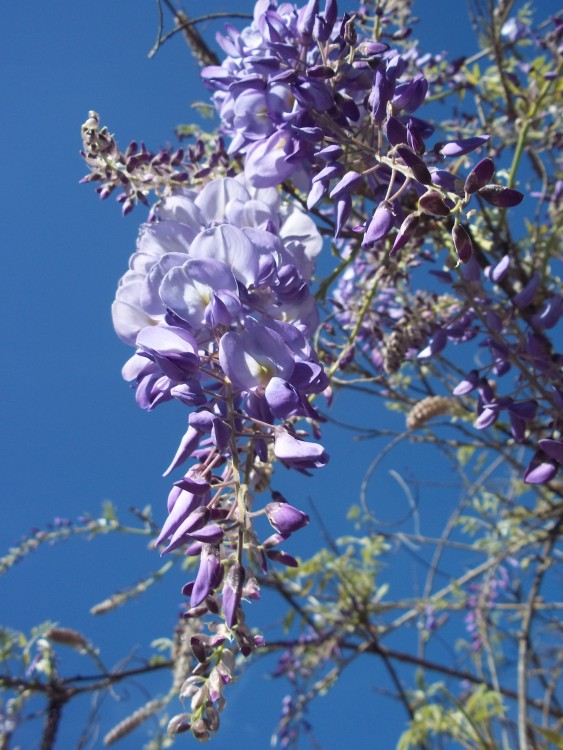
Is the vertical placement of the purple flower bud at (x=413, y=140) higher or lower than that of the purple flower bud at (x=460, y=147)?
lower

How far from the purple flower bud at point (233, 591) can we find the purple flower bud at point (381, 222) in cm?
29

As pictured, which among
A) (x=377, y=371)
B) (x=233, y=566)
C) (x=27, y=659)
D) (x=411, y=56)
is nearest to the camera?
(x=233, y=566)

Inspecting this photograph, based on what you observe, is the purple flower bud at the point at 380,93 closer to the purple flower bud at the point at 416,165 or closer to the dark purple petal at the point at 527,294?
the purple flower bud at the point at 416,165

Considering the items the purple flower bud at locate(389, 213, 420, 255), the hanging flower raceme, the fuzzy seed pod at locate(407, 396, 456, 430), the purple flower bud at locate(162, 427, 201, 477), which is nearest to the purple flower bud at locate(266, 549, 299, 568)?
the hanging flower raceme

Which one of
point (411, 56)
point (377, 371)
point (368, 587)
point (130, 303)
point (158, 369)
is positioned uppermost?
point (411, 56)

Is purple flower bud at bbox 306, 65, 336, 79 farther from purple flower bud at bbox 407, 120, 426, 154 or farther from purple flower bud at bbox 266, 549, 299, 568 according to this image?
purple flower bud at bbox 266, 549, 299, 568

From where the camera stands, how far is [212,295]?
0.57 metres

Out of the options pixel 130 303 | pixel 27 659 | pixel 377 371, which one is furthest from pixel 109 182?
pixel 27 659

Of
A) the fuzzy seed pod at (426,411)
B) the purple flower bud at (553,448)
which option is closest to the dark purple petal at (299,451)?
the purple flower bud at (553,448)

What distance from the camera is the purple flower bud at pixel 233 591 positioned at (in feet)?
1.53

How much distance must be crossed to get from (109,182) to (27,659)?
145 cm

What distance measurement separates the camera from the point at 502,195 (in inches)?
18.5

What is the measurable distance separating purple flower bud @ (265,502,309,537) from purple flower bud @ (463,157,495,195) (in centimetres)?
28

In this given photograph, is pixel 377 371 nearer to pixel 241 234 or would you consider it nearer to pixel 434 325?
pixel 434 325
